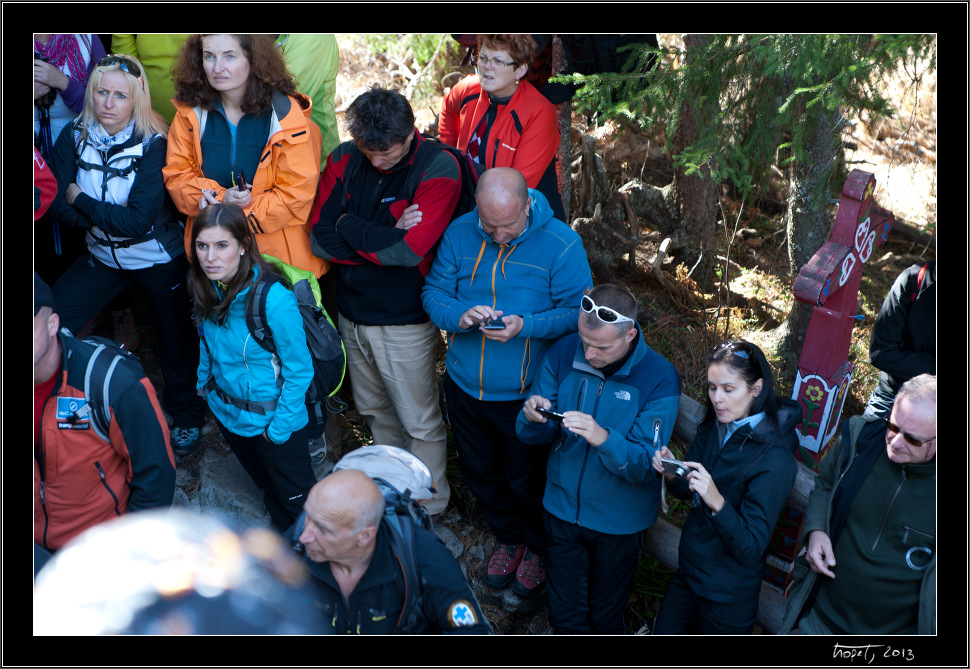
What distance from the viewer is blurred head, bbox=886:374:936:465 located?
9.45 feet

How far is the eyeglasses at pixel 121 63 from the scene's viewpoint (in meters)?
4.30

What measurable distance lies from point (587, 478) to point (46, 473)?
8.02 ft

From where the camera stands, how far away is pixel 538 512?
4.50 metres

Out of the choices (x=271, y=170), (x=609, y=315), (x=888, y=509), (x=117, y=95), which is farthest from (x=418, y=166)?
(x=888, y=509)

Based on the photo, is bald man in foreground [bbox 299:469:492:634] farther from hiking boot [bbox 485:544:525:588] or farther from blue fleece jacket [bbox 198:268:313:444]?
hiking boot [bbox 485:544:525:588]

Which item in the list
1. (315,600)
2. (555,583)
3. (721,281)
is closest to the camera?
(315,600)

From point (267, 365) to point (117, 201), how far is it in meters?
1.50

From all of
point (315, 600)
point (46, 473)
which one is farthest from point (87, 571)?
point (315, 600)

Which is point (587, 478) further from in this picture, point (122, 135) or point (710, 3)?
point (122, 135)

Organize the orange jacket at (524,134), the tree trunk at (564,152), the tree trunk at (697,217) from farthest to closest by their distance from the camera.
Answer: the tree trunk at (697,217)
the tree trunk at (564,152)
the orange jacket at (524,134)

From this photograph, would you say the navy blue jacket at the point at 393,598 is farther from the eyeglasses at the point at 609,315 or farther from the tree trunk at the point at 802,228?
the tree trunk at the point at 802,228

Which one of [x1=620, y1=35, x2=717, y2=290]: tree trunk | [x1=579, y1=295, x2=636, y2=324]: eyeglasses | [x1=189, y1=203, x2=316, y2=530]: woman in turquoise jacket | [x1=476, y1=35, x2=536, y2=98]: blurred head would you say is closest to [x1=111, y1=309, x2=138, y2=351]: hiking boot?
[x1=189, y1=203, x2=316, y2=530]: woman in turquoise jacket

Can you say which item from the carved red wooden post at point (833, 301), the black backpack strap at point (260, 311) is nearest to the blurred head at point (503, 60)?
the black backpack strap at point (260, 311)

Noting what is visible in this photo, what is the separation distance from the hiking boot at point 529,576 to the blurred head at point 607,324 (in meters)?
1.58
